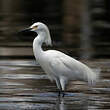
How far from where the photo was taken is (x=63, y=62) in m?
12.7

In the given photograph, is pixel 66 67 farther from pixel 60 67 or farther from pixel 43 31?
pixel 43 31

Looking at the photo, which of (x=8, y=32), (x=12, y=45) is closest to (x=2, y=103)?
(x=12, y=45)

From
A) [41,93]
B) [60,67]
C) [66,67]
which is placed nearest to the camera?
[41,93]

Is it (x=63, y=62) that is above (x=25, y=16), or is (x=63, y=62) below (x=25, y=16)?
above

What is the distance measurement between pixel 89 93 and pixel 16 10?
2343 cm

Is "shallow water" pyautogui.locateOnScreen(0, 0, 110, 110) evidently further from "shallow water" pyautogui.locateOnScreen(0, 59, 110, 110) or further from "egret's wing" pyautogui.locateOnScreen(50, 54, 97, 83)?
"egret's wing" pyautogui.locateOnScreen(50, 54, 97, 83)

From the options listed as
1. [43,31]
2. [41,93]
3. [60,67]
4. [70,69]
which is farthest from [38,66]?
[41,93]

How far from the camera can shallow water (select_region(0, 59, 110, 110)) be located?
1073 centimetres

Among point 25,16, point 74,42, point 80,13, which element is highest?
point 80,13


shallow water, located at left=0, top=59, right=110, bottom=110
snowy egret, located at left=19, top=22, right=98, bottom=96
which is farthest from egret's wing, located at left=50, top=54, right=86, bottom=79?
shallow water, located at left=0, top=59, right=110, bottom=110

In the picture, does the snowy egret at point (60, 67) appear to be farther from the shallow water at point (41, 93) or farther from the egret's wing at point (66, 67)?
the shallow water at point (41, 93)

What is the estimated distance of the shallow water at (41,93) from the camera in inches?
422

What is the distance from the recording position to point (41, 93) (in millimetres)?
12172

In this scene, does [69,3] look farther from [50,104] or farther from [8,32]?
[50,104]
